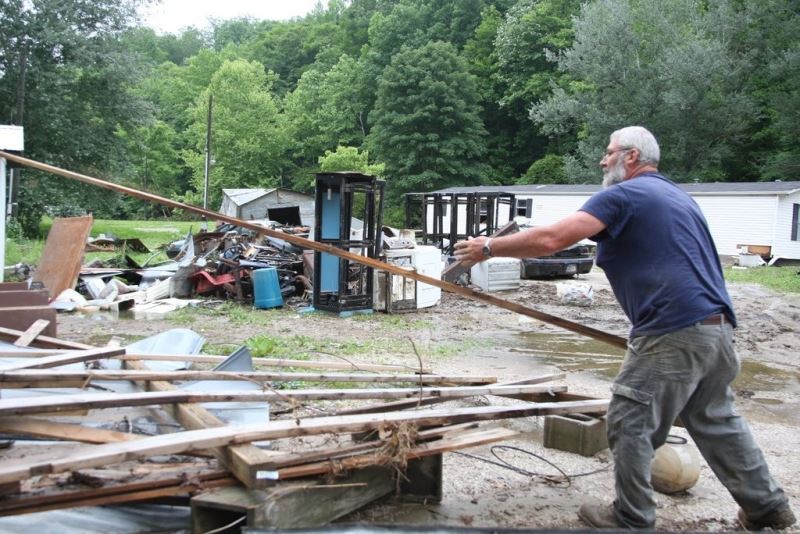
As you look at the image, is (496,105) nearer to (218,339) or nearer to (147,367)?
(218,339)

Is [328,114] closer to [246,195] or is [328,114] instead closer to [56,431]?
[246,195]

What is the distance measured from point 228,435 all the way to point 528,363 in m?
6.21

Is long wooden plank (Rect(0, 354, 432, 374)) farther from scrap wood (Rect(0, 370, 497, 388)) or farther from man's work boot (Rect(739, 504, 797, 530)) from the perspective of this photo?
man's work boot (Rect(739, 504, 797, 530))

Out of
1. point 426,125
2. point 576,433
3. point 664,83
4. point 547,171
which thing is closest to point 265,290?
point 576,433

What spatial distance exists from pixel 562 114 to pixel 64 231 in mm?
35391

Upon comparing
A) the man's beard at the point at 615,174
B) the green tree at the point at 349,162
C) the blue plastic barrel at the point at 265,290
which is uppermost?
the green tree at the point at 349,162

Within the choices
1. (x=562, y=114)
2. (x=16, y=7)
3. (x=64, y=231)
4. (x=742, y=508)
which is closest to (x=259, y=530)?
(x=742, y=508)

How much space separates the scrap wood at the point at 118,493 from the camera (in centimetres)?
267

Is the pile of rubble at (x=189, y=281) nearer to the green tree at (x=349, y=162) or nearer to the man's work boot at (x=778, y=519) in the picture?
the man's work boot at (x=778, y=519)

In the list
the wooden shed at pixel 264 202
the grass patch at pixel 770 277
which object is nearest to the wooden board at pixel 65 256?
the wooden shed at pixel 264 202

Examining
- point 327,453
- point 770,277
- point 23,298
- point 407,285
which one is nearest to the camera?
point 327,453

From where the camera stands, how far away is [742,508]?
351 centimetres

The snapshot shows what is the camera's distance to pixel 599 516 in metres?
3.45

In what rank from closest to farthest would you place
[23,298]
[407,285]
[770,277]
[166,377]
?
1. [166,377]
2. [23,298]
3. [407,285]
4. [770,277]
